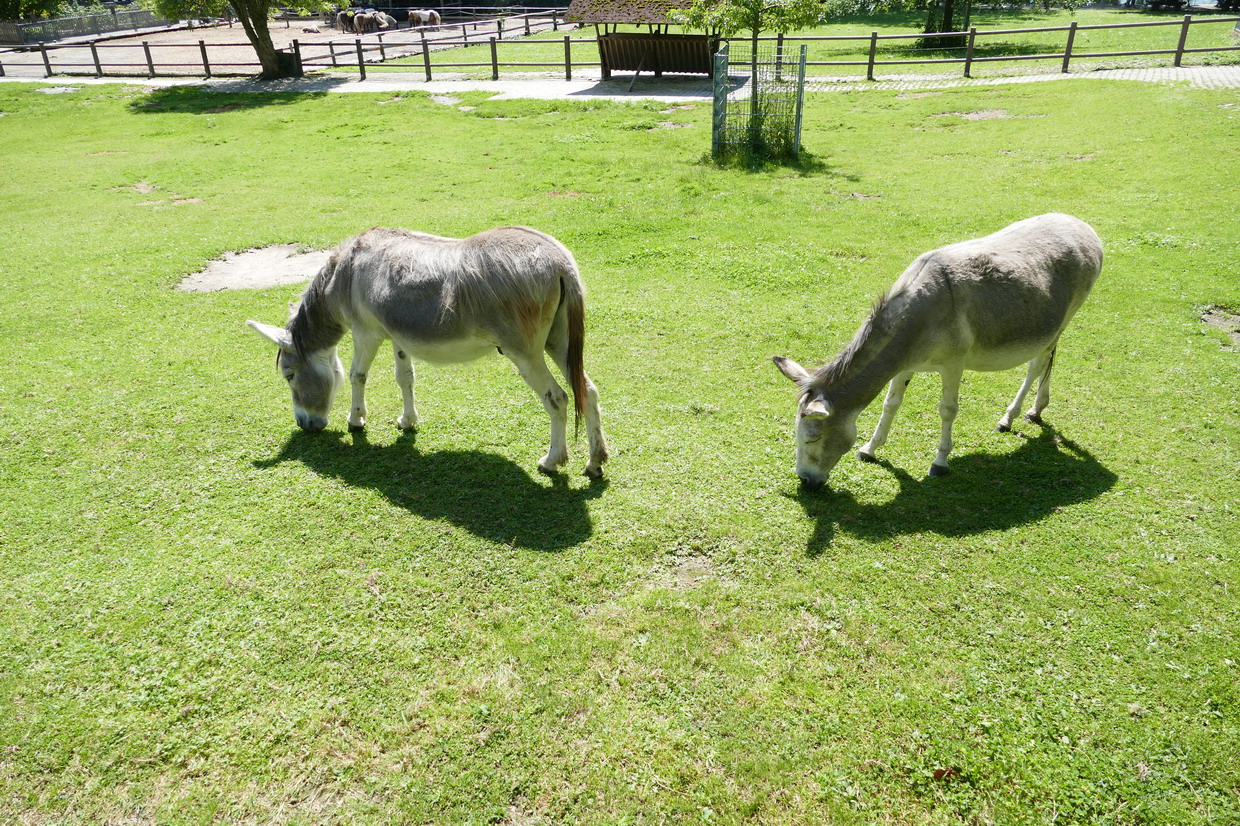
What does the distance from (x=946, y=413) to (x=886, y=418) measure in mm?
539

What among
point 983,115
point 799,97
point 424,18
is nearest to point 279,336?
point 799,97

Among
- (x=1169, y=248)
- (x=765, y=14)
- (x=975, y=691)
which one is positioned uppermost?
(x=765, y=14)

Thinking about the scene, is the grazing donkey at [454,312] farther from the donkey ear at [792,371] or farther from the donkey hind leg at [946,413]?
the donkey hind leg at [946,413]

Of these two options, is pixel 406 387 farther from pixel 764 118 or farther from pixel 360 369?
pixel 764 118

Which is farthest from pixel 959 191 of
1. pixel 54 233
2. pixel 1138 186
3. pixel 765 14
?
pixel 54 233

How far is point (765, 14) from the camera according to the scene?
16578 millimetres

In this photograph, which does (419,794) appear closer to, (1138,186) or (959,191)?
(959,191)

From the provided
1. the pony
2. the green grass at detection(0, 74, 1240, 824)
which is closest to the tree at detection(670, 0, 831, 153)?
the green grass at detection(0, 74, 1240, 824)

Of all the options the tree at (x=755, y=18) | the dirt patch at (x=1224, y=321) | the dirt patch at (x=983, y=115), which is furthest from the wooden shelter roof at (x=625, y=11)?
the dirt patch at (x=1224, y=321)

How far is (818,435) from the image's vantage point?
20.2 feet

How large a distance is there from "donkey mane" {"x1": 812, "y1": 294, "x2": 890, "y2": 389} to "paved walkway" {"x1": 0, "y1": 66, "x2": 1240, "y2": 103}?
21.4 metres

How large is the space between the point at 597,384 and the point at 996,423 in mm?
4389

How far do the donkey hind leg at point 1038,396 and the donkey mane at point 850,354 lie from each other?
2294 mm

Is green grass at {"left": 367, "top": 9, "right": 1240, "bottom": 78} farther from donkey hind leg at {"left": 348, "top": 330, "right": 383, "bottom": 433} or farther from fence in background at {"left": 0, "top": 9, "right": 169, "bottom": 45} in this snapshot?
donkey hind leg at {"left": 348, "top": 330, "right": 383, "bottom": 433}
